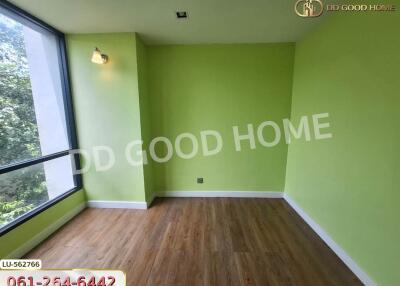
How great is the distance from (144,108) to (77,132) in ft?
3.32

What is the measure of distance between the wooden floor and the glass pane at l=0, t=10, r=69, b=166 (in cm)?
109

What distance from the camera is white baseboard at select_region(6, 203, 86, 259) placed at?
187cm

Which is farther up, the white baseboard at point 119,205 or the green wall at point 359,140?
the green wall at point 359,140

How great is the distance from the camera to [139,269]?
5.74ft

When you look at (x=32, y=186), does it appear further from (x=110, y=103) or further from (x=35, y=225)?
(x=110, y=103)

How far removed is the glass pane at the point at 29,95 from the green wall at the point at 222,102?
4.13ft

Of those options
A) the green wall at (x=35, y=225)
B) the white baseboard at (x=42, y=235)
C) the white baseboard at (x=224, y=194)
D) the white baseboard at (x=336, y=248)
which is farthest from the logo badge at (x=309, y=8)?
the white baseboard at (x=42, y=235)

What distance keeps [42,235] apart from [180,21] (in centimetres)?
292

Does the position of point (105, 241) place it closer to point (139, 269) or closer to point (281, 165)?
point (139, 269)

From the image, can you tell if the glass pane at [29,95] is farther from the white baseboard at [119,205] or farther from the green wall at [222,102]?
the green wall at [222,102]

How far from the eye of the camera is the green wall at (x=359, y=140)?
1.38m

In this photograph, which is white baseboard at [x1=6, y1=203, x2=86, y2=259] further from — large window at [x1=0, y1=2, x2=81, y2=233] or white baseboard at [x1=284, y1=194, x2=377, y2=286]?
white baseboard at [x1=284, y1=194, x2=377, y2=286]

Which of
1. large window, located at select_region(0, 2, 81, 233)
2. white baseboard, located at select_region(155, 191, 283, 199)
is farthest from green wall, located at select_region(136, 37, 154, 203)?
large window, located at select_region(0, 2, 81, 233)

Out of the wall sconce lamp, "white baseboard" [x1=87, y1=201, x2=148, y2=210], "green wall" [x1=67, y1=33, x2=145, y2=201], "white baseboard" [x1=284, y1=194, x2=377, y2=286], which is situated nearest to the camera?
"white baseboard" [x1=284, y1=194, x2=377, y2=286]
